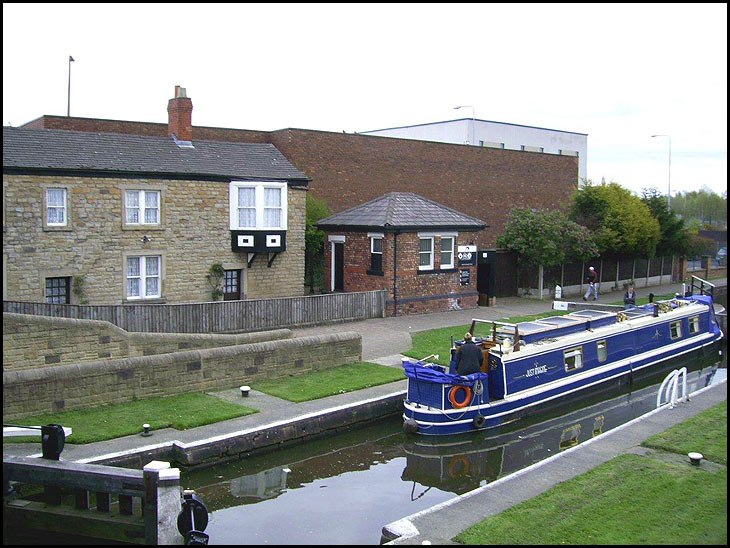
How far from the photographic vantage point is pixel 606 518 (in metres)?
10.2

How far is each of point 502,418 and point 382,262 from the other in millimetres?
11563

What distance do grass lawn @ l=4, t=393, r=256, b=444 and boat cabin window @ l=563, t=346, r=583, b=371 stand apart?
8500 mm

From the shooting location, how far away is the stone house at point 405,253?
27734 mm

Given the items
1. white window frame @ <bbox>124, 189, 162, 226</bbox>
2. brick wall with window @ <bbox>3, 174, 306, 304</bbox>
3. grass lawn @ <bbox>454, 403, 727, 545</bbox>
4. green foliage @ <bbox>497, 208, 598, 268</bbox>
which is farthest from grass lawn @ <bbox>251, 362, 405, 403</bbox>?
green foliage @ <bbox>497, 208, 598, 268</bbox>

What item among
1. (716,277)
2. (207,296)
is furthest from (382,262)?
(716,277)

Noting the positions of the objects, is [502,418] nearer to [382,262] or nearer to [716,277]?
[382,262]

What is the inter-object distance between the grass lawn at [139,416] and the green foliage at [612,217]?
24.1 metres

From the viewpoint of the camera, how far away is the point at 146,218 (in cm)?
2422

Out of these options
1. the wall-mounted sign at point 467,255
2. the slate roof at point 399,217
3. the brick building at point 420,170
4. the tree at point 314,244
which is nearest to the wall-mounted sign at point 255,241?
the tree at point 314,244

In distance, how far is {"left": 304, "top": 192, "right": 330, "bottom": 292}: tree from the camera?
29695 millimetres

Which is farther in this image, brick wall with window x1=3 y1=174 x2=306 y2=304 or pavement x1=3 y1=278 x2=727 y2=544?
brick wall with window x1=3 y1=174 x2=306 y2=304

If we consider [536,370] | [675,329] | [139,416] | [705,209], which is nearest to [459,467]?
[536,370]

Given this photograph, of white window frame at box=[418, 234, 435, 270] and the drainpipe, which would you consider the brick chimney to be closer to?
the drainpipe

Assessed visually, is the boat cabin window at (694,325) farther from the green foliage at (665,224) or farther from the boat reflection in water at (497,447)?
the green foliage at (665,224)
